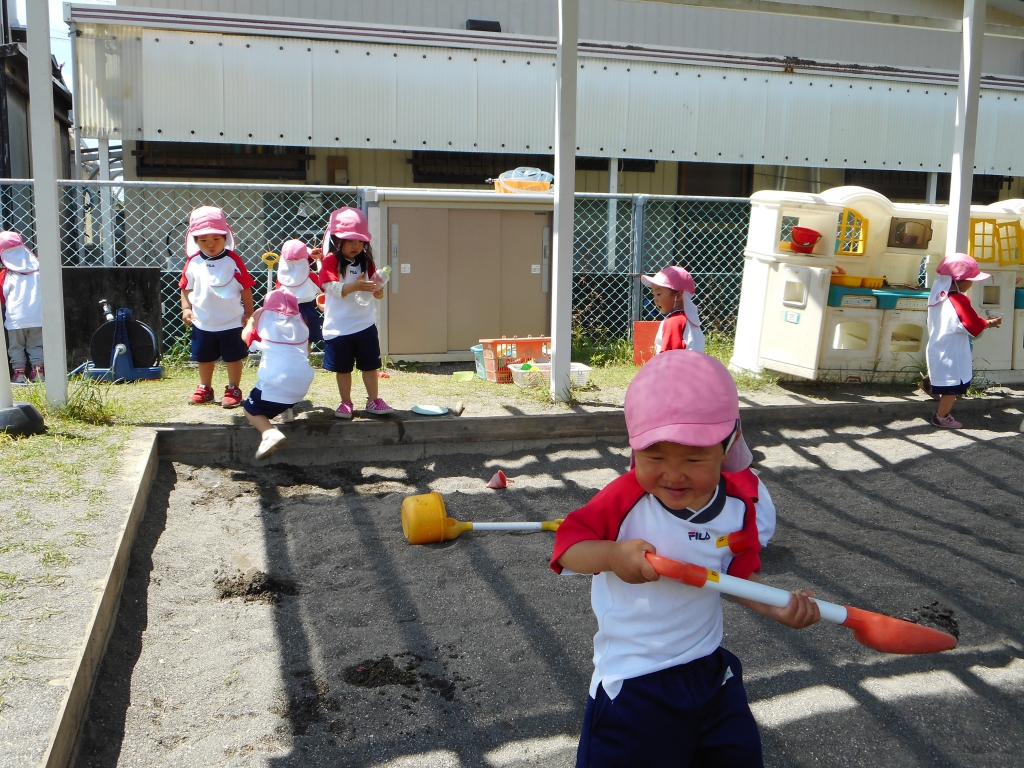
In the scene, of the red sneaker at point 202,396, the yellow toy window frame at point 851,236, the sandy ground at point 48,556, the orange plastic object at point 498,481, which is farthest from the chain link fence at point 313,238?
the orange plastic object at point 498,481

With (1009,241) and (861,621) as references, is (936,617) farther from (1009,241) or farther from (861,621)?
(1009,241)

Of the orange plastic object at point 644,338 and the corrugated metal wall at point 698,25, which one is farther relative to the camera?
the corrugated metal wall at point 698,25

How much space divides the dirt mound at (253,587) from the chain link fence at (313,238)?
5.27m

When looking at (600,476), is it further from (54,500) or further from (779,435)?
(54,500)

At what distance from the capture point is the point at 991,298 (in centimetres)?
817

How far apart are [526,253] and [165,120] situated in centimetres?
440

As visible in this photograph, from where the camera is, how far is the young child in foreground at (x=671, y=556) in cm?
176

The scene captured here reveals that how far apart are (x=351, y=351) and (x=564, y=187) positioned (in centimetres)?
211

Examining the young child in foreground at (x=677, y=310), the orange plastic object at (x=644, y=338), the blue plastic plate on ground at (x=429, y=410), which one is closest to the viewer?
the young child in foreground at (x=677, y=310)

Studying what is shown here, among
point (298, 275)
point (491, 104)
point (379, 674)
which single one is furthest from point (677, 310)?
point (491, 104)

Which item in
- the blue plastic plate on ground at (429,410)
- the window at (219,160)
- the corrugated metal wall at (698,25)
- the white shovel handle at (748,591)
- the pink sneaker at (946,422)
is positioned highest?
the corrugated metal wall at (698,25)

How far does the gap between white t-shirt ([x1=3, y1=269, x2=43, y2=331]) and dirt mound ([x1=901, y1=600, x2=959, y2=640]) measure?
7415mm

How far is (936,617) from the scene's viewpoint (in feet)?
11.3

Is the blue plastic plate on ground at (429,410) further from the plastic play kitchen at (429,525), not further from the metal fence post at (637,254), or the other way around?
the metal fence post at (637,254)
